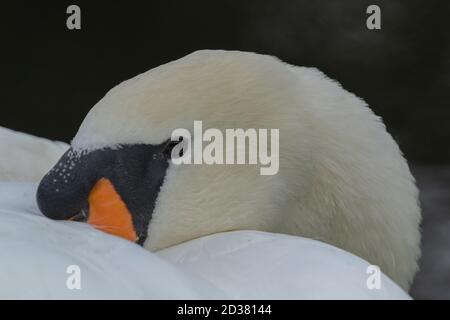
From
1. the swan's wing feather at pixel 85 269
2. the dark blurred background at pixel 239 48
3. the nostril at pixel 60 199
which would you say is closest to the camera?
the swan's wing feather at pixel 85 269

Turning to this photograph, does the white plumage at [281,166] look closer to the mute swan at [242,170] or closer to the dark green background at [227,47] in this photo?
the mute swan at [242,170]

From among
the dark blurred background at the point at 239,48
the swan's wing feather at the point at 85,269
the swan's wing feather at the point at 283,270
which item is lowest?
the dark blurred background at the point at 239,48

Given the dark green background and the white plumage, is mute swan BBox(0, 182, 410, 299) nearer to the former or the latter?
the white plumage

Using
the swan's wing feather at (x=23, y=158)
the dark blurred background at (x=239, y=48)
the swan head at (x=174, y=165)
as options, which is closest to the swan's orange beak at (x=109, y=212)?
the swan head at (x=174, y=165)

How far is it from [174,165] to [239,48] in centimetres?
235

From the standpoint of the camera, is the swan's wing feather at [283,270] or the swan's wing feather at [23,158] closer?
the swan's wing feather at [283,270]

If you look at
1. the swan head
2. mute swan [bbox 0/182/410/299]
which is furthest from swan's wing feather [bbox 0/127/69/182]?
mute swan [bbox 0/182/410/299]

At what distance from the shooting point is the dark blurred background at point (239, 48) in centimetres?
426

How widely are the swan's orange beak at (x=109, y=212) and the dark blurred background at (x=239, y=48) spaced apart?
7.16ft

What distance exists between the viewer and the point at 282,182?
6.84ft

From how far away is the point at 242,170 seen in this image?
2.07m

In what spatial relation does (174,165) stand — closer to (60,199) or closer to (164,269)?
(60,199)

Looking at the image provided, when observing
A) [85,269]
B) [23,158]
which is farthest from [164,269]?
[23,158]
